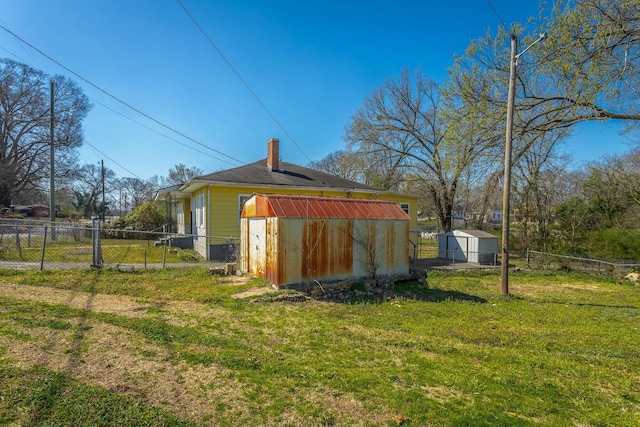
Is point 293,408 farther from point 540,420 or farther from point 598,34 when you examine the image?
point 598,34

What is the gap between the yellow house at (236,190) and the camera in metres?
13.6

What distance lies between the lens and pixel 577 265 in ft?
51.8

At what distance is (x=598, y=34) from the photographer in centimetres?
763

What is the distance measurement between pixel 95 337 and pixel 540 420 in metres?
5.51

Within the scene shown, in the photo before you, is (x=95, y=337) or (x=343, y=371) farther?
(x=95, y=337)

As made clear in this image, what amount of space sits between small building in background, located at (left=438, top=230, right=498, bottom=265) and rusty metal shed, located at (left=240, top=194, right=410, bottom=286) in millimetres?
8835

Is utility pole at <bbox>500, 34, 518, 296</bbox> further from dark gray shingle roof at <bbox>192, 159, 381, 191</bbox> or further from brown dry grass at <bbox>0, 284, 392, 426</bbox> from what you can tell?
dark gray shingle roof at <bbox>192, 159, 381, 191</bbox>

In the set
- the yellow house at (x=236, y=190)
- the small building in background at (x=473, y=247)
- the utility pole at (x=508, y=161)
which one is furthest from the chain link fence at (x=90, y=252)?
the small building in background at (x=473, y=247)

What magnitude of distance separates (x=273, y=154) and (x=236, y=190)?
3.82m

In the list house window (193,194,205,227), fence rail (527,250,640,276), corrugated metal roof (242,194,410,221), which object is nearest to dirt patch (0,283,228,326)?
corrugated metal roof (242,194,410,221)

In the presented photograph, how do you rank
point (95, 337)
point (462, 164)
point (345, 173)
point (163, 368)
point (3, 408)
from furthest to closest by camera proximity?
point (345, 173) < point (462, 164) < point (95, 337) < point (163, 368) < point (3, 408)

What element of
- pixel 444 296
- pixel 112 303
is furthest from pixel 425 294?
pixel 112 303

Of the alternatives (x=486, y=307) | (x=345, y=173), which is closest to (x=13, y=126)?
(x=345, y=173)

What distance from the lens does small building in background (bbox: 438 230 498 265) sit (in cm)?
1708
